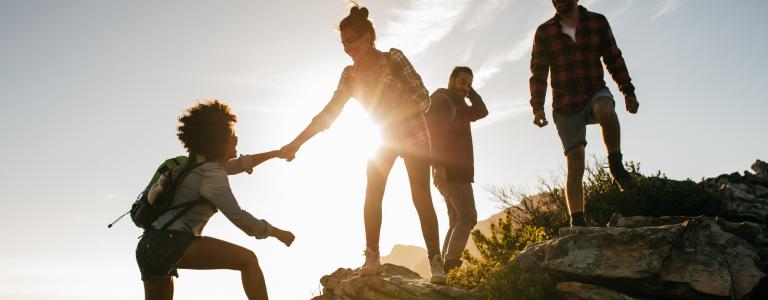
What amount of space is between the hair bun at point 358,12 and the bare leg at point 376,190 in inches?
50.6

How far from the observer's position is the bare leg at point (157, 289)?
2961 mm

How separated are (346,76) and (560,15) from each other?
244 cm

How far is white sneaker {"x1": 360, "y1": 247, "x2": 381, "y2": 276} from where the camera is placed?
448 centimetres

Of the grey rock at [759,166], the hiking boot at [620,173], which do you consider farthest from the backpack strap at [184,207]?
the grey rock at [759,166]

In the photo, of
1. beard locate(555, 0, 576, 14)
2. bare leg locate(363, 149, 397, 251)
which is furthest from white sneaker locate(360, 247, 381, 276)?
beard locate(555, 0, 576, 14)

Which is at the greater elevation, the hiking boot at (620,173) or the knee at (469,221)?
the knee at (469,221)

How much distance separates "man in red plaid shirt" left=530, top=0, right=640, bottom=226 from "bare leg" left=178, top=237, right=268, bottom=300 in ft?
10.3

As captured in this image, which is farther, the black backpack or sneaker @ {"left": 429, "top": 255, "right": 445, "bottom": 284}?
sneaker @ {"left": 429, "top": 255, "right": 445, "bottom": 284}

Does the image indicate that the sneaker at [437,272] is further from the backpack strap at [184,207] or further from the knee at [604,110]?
the backpack strap at [184,207]

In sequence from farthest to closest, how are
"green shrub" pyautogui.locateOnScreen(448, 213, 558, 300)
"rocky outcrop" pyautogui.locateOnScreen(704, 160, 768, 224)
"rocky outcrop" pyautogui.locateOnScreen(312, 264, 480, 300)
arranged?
1. "rocky outcrop" pyautogui.locateOnScreen(704, 160, 768, 224)
2. "rocky outcrop" pyautogui.locateOnScreen(312, 264, 480, 300)
3. "green shrub" pyautogui.locateOnScreen(448, 213, 558, 300)

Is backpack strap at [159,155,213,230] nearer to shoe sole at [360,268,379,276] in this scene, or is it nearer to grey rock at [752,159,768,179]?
shoe sole at [360,268,379,276]

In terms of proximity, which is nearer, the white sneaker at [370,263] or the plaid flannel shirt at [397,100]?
the plaid flannel shirt at [397,100]

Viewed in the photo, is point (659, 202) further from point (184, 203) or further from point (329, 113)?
point (184, 203)

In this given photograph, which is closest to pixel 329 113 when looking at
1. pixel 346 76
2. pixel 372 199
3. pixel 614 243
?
pixel 346 76
